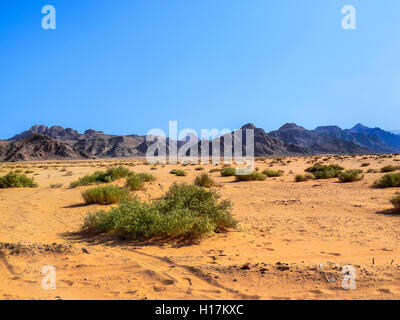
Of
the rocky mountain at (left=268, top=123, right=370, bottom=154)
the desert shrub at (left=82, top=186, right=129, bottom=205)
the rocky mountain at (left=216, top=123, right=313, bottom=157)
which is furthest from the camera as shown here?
the rocky mountain at (left=268, top=123, right=370, bottom=154)

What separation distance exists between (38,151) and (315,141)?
124848 mm

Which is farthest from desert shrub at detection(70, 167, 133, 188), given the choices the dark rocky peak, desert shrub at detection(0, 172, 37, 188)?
the dark rocky peak

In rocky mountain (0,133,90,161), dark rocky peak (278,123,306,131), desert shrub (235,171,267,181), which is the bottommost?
desert shrub (235,171,267,181)

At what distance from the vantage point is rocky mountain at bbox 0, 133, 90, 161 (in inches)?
3684

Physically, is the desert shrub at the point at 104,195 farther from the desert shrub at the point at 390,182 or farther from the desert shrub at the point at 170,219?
the desert shrub at the point at 390,182

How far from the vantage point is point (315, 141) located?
531 feet

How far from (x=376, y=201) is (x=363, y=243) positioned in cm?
520

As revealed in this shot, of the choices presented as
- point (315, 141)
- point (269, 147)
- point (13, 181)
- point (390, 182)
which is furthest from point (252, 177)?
point (315, 141)

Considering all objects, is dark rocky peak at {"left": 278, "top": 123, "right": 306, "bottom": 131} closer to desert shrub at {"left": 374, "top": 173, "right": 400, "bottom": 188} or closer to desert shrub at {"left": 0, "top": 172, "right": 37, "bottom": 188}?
desert shrub at {"left": 374, "top": 173, "right": 400, "bottom": 188}

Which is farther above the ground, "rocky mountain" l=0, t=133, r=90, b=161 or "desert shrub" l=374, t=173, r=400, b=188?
"rocky mountain" l=0, t=133, r=90, b=161

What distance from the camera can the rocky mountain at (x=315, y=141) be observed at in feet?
433

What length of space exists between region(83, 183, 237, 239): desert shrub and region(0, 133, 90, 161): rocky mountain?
96509 millimetres

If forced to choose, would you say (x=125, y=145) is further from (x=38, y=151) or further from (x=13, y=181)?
(x=13, y=181)
